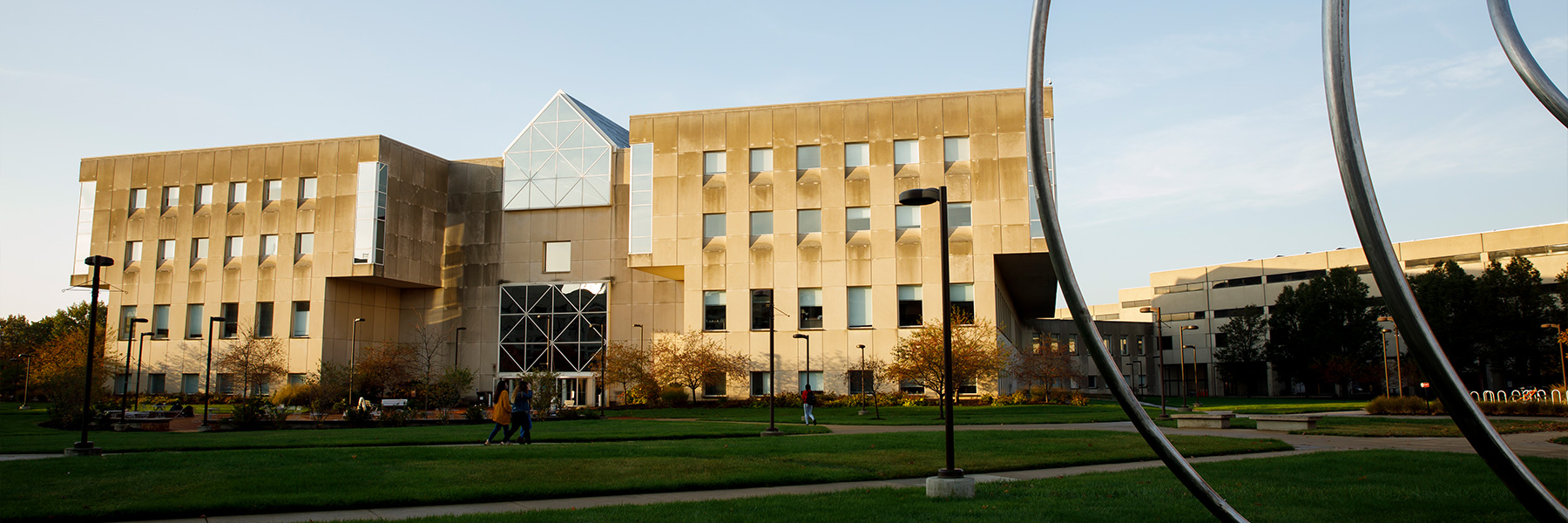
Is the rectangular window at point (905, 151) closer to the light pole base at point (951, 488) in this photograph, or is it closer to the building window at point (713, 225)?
the building window at point (713, 225)

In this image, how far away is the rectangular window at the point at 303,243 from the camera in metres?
66.1

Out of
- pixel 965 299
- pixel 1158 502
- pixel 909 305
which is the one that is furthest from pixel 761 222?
pixel 1158 502

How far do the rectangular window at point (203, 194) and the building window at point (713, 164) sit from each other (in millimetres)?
36356

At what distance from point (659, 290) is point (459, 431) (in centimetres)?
3924

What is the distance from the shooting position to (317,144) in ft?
217

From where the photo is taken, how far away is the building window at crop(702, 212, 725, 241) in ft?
195

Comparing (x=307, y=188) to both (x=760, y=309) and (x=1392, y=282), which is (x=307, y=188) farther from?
(x=1392, y=282)

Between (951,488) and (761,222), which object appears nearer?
(951,488)

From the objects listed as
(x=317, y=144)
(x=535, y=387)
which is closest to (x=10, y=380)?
(x=317, y=144)

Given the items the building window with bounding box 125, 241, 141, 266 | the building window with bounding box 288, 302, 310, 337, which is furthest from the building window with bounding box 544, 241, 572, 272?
the building window with bounding box 125, 241, 141, 266

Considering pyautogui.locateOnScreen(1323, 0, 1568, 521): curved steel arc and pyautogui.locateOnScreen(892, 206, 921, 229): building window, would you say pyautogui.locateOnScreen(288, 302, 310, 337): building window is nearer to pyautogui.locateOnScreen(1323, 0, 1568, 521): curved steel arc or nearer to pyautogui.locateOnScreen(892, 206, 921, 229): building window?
pyautogui.locateOnScreen(892, 206, 921, 229): building window

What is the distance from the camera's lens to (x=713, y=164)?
60.0 meters

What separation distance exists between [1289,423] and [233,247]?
218 feet

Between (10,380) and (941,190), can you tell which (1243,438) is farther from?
(10,380)
